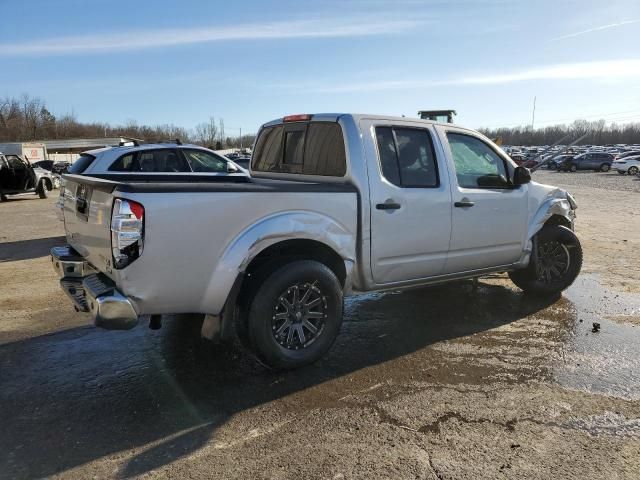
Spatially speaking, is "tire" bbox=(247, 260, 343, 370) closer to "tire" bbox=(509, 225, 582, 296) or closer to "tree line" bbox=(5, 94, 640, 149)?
"tire" bbox=(509, 225, 582, 296)

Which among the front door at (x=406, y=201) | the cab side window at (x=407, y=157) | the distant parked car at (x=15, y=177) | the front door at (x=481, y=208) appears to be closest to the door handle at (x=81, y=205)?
the front door at (x=406, y=201)

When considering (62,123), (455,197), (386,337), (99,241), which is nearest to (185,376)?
(99,241)

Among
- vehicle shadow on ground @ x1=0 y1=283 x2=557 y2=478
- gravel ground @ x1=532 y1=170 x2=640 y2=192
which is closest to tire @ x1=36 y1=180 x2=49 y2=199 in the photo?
vehicle shadow on ground @ x1=0 y1=283 x2=557 y2=478

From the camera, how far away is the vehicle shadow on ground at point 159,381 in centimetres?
311

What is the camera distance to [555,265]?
243 inches

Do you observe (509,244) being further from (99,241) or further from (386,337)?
(99,241)

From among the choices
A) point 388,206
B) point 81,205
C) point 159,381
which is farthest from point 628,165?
point 81,205

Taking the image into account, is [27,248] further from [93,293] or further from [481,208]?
[481,208]

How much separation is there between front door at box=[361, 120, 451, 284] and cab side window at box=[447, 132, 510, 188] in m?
0.30

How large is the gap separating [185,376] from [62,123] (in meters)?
129

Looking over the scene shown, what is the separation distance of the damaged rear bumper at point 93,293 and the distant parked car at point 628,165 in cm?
4494

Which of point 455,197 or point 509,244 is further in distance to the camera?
point 509,244

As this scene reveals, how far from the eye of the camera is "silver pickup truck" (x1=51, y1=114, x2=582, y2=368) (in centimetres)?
344

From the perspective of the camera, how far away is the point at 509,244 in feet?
18.1
